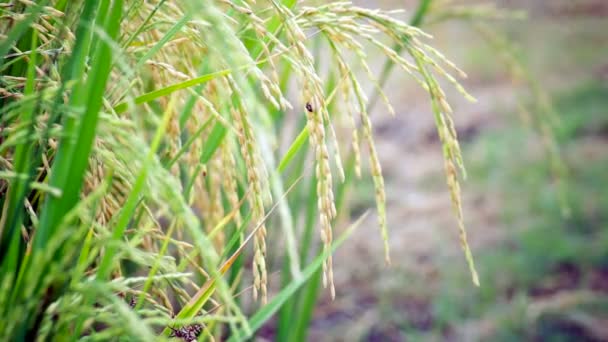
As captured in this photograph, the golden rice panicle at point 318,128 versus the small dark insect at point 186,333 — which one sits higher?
the golden rice panicle at point 318,128

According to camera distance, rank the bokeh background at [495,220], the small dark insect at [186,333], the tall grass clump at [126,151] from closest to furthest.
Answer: the tall grass clump at [126,151]
the small dark insect at [186,333]
the bokeh background at [495,220]

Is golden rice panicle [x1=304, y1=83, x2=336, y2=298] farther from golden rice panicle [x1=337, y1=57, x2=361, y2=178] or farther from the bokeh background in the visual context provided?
the bokeh background

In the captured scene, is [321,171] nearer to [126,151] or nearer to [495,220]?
[126,151]

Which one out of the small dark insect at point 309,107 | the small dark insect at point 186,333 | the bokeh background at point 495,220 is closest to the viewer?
the small dark insect at point 309,107

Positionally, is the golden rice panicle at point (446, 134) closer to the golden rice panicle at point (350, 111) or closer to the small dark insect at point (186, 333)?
the golden rice panicle at point (350, 111)

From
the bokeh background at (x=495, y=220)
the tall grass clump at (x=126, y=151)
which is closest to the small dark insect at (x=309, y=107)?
the tall grass clump at (x=126, y=151)

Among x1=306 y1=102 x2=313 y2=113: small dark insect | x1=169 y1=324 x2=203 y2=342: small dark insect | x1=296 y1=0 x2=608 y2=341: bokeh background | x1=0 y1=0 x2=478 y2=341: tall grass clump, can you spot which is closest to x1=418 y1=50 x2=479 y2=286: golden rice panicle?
x1=0 y1=0 x2=478 y2=341: tall grass clump

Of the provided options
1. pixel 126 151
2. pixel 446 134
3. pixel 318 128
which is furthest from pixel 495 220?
pixel 126 151

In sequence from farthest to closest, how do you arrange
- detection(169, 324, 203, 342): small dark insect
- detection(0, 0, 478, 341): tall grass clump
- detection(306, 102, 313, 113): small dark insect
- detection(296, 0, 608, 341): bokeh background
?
detection(296, 0, 608, 341): bokeh background → detection(169, 324, 203, 342): small dark insect → detection(306, 102, 313, 113): small dark insect → detection(0, 0, 478, 341): tall grass clump
